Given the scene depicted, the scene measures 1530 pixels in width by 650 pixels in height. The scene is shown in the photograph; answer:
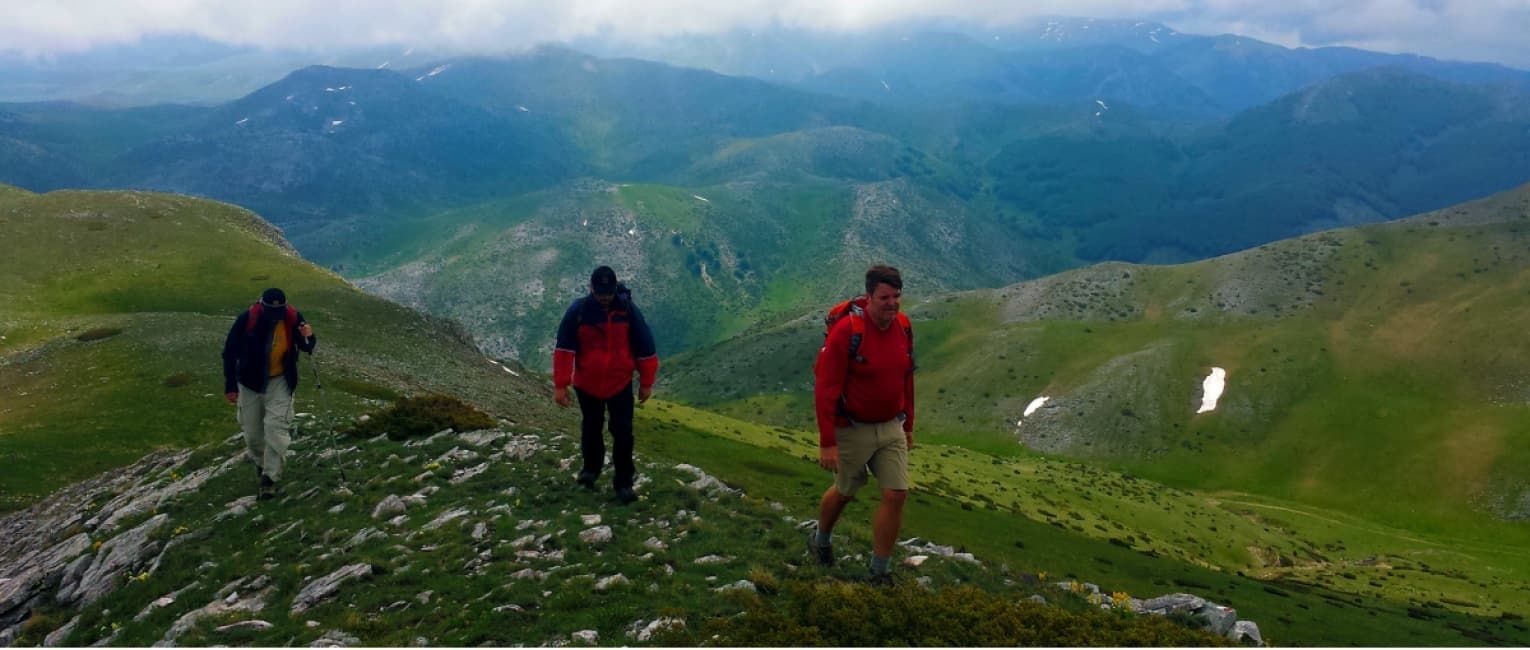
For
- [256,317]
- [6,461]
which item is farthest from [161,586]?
[6,461]

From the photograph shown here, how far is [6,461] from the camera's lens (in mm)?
28391

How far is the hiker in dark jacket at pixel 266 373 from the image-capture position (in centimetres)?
1936

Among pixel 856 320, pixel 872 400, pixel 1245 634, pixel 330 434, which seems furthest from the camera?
pixel 330 434

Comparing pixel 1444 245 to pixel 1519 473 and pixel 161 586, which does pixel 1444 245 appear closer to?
pixel 1519 473

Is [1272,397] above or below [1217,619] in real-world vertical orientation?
below

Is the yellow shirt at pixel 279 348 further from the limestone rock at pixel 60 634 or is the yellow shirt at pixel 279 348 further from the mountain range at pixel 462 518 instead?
the limestone rock at pixel 60 634

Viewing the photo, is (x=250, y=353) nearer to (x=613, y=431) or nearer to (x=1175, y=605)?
(x=613, y=431)

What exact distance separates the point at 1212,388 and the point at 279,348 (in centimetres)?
13654

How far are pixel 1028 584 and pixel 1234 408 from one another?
124027 mm

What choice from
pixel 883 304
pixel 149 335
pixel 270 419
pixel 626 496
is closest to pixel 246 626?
pixel 626 496

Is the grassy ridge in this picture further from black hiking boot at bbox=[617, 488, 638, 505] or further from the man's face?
the man's face

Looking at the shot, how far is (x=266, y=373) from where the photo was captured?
19.5 metres

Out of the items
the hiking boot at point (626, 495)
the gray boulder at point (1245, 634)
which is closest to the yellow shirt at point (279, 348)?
the hiking boot at point (626, 495)

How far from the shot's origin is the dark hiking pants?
17016 millimetres
